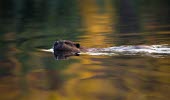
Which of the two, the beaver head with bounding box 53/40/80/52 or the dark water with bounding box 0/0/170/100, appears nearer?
the dark water with bounding box 0/0/170/100

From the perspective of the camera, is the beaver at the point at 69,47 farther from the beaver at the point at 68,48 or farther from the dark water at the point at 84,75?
the dark water at the point at 84,75

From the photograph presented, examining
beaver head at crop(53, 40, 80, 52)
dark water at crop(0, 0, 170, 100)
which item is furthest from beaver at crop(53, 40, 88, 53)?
dark water at crop(0, 0, 170, 100)

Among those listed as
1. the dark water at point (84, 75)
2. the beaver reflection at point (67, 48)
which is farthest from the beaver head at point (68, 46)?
the dark water at point (84, 75)

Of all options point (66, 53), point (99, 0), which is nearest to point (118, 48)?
point (66, 53)

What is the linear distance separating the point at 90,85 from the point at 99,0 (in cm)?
6901

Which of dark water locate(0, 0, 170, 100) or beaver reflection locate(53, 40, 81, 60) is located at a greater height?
beaver reflection locate(53, 40, 81, 60)

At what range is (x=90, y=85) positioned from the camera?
15219 millimetres

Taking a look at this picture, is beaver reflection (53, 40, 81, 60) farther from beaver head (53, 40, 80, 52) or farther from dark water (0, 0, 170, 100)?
dark water (0, 0, 170, 100)

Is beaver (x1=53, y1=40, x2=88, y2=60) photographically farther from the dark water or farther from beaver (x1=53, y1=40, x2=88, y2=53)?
the dark water

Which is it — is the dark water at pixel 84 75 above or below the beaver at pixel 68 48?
below

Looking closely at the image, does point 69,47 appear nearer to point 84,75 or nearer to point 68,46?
point 68,46

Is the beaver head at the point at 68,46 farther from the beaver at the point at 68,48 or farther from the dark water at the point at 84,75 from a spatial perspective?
the dark water at the point at 84,75

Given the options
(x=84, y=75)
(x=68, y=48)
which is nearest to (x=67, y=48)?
(x=68, y=48)

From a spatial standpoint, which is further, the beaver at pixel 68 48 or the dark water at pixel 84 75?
the beaver at pixel 68 48
